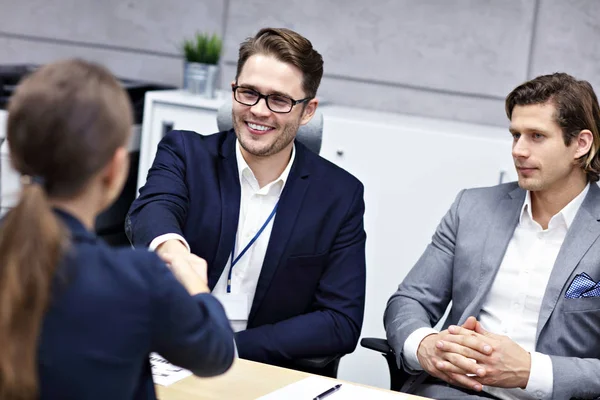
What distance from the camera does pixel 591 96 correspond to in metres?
2.50

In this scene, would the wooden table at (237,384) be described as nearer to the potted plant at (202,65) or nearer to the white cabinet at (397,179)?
the white cabinet at (397,179)

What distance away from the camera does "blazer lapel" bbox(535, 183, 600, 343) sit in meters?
2.37

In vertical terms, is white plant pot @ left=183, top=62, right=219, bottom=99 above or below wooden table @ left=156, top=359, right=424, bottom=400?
above

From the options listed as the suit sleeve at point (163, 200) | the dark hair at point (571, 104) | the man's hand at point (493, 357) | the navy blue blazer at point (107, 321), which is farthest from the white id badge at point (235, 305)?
the navy blue blazer at point (107, 321)

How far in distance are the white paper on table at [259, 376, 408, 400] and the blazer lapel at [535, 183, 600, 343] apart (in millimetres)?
647

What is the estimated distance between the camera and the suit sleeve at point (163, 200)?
86.1 inches

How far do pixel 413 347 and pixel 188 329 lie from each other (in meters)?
1.25

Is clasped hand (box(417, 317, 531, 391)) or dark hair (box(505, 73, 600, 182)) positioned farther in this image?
dark hair (box(505, 73, 600, 182))

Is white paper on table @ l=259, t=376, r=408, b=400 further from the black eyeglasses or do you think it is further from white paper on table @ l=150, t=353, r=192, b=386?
the black eyeglasses

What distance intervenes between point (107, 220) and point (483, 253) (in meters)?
2.18

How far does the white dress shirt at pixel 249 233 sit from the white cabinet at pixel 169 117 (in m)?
1.34

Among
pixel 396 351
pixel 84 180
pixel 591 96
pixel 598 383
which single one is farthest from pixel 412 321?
pixel 84 180

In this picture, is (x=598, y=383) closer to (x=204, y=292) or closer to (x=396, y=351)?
(x=396, y=351)

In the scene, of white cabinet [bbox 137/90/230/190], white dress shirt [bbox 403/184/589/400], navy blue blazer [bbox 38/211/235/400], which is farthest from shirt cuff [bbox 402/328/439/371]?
white cabinet [bbox 137/90/230/190]
